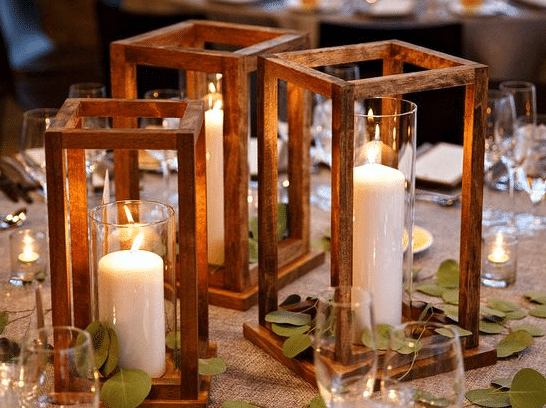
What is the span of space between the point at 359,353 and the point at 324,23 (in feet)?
6.47

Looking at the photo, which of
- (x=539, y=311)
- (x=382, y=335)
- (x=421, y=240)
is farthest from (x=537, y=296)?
(x=382, y=335)

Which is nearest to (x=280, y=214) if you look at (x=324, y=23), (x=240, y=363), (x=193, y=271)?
(x=240, y=363)

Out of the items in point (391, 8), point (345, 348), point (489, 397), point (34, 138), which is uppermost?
point (391, 8)

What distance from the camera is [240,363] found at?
132 centimetres

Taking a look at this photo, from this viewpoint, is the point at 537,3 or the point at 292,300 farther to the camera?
the point at 537,3

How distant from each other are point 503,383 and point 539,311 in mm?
266

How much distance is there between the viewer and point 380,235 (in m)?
1.26

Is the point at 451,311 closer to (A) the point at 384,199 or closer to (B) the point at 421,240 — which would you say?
(A) the point at 384,199

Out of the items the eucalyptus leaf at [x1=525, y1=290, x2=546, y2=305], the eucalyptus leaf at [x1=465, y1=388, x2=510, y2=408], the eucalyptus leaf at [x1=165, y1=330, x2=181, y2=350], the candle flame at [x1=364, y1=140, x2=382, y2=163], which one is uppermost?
the candle flame at [x1=364, y1=140, x2=382, y2=163]

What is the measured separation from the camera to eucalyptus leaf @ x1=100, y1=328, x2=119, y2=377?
3.82 feet

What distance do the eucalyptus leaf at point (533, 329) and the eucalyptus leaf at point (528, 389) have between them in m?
0.19

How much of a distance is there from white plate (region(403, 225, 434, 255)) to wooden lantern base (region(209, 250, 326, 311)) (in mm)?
181

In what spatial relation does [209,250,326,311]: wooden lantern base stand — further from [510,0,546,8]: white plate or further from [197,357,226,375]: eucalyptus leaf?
[510,0,546,8]: white plate

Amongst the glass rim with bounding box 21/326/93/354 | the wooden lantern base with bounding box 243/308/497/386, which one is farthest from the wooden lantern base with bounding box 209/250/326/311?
the glass rim with bounding box 21/326/93/354
